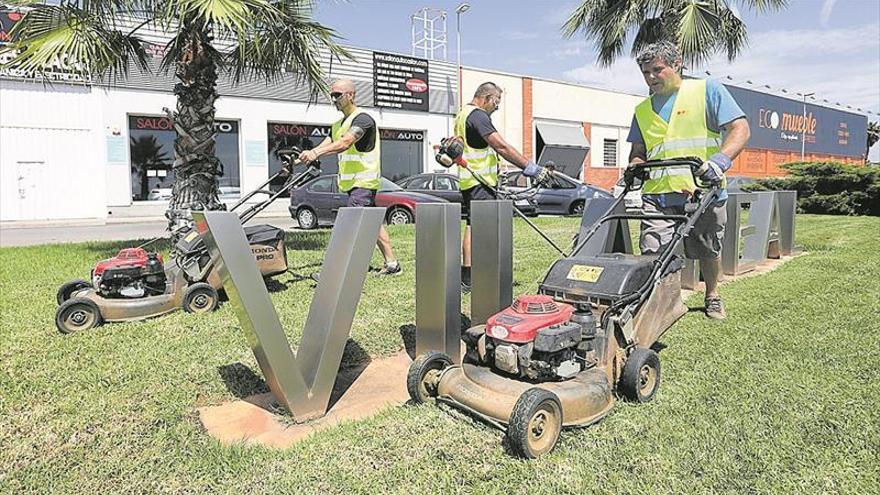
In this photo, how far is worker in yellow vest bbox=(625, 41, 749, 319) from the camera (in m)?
4.14

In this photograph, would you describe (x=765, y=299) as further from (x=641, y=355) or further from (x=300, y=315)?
(x=300, y=315)

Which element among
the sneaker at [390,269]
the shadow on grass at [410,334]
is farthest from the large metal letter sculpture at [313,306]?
the sneaker at [390,269]

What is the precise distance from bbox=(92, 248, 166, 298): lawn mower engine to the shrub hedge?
16856 mm

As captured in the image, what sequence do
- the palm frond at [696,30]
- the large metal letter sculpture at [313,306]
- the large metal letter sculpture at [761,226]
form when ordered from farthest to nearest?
the palm frond at [696,30], the large metal letter sculpture at [761,226], the large metal letter sculpture at [313,306]

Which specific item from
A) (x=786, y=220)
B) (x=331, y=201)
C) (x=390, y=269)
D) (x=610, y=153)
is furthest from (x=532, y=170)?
(x=610, y=153)

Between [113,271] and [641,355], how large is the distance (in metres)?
4.06

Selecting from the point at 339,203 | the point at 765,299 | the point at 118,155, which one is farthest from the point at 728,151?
the point at 118,155

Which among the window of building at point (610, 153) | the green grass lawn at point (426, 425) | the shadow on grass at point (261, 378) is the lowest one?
the shadow on grass at point (261, 378)

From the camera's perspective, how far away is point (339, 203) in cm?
1447

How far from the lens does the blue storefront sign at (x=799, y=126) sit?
33.9m

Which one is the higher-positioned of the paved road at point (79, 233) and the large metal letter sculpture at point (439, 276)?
the large metal letter sculpture at point (439, 276)

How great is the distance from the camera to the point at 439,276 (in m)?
3.64

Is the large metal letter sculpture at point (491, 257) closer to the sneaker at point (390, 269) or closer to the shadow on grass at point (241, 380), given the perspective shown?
the shadow on grass at point (241, 380)

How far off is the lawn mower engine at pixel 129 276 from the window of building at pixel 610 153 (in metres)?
29.4
